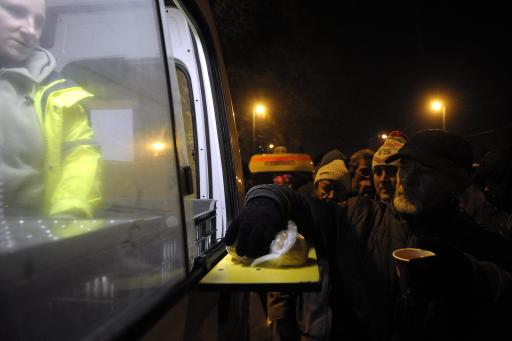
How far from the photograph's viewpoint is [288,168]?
6.48m

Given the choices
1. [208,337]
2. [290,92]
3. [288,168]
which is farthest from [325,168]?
[290,92]

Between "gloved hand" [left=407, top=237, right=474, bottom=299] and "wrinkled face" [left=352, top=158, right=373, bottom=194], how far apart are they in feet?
11.1

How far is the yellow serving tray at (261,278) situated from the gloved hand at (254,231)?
2.7 inches

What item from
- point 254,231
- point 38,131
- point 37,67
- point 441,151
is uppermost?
point 37,67

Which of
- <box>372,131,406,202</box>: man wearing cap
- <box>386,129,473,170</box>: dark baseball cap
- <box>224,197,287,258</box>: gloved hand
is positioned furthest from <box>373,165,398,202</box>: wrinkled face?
<box>224,197,287,258</box>: gloved hand

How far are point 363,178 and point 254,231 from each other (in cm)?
379

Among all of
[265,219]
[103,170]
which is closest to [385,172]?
[265,219]

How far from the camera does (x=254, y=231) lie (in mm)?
1371

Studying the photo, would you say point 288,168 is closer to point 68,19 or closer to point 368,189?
point 368,189

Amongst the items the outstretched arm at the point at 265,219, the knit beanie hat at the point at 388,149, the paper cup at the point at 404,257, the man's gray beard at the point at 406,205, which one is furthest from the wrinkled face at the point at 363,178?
the paper cup at the point at 404,257

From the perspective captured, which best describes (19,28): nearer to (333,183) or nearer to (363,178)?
(333,183)

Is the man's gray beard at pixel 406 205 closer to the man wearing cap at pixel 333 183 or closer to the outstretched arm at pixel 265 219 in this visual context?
the outstretched arm at pixel 265 219

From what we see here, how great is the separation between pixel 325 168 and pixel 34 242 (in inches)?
153

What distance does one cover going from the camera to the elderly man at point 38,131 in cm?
85
